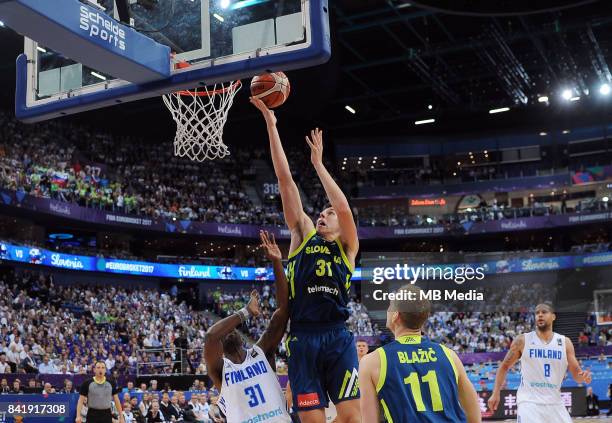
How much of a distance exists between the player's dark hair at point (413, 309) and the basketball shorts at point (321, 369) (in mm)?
1121

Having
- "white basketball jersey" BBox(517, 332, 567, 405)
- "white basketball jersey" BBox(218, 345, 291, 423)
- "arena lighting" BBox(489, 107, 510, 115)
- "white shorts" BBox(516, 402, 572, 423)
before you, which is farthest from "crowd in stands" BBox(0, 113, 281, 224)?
"white basketball jersey" BBox(218, 345, 291, 423)

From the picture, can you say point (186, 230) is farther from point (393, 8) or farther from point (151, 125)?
point (393, 8)

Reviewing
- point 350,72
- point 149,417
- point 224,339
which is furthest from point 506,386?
point 224,339

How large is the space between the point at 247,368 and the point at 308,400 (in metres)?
0.47

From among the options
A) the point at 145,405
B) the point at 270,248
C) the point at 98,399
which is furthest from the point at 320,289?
the point at 145,405

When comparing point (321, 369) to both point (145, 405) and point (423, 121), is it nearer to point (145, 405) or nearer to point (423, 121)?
point (145, 405)

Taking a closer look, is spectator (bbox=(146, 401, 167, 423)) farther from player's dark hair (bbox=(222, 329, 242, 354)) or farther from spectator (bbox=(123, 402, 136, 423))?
player's dark hair (bbox=(222, 329, 242, 354))

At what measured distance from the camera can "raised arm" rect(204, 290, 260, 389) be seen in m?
4.91

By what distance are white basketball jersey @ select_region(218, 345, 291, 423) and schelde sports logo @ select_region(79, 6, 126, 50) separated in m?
2.89

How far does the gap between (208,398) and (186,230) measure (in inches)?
661

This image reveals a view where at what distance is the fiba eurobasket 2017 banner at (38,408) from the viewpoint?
47.1 ft

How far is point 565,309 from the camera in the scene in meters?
35.3

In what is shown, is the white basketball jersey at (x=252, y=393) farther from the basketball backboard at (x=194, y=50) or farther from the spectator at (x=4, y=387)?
the spectator at (x=4, y=387)

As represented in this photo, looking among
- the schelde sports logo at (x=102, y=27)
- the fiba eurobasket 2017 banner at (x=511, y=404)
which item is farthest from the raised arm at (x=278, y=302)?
the fiba eurobasket 2017 banner at (x=511, y=404)
